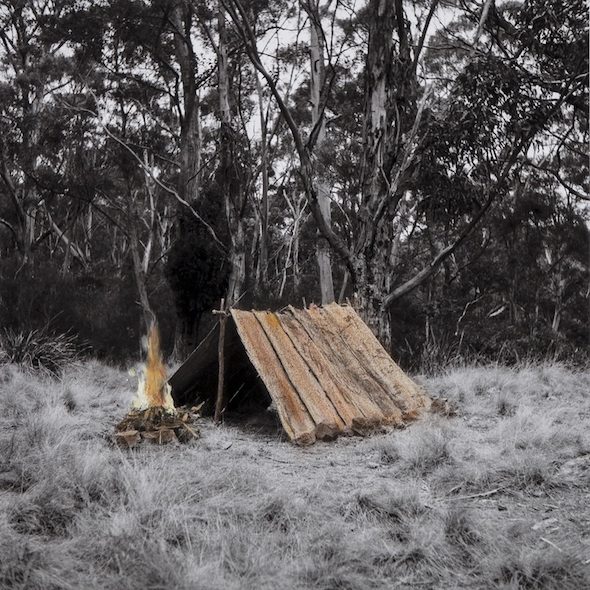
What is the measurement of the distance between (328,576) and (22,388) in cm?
499

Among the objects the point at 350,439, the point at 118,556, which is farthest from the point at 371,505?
the point at 350,439

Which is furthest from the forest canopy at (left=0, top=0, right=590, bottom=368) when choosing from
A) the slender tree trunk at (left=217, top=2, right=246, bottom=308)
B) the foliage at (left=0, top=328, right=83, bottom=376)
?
the foliage at (left=0, top=328, right=83, bottom=376)

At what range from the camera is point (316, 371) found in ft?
18.4

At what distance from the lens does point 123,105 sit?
56.7ft

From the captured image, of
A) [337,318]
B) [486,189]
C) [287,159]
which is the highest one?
[287,159]

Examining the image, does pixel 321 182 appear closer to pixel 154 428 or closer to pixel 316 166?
pixel 316 166

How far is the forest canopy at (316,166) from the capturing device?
364 inches

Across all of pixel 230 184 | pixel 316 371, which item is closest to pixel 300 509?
pixel 316 371

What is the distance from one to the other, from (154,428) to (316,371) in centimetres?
148

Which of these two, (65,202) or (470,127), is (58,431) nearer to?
(470,127)

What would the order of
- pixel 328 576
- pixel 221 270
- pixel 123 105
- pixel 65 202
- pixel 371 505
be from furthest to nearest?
pixel 65 202
pixel 123 105
pixel 221 270
pixel 371 505
pixel 328 576

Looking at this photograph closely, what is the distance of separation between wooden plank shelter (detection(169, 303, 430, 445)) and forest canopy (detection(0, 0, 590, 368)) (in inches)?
106

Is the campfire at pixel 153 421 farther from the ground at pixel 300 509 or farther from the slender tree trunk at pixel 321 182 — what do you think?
the slender tree trunk at pixel 321 182

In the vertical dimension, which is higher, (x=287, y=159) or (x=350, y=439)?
(x=287, y=159)
